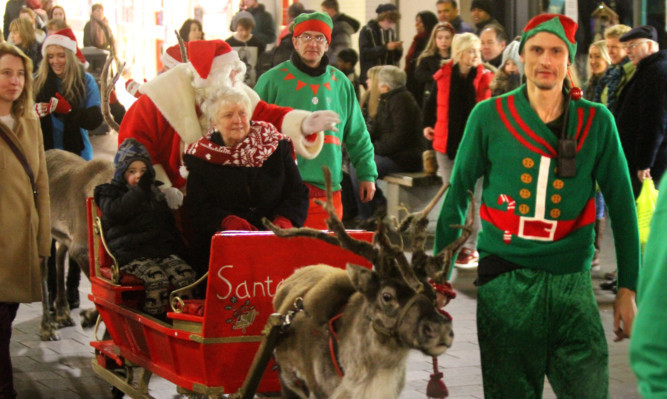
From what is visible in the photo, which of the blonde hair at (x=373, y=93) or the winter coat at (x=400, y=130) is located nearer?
the winter coat at (x=400, y=130)

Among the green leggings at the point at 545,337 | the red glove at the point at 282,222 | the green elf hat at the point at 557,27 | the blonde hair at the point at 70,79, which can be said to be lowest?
the green leggings at the point at 545,337

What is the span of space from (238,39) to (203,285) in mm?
9935

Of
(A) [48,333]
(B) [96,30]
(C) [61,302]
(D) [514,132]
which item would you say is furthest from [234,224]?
(B) [96,30]

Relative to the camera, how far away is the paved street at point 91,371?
6156 mm

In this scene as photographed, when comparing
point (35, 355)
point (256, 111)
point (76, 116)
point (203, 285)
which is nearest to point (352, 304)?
point (203, 285)

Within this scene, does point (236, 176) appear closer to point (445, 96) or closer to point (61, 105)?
point (61, 105)

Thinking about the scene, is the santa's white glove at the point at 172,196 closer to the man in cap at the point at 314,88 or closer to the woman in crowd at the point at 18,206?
the woman in crowd at the point at 18,206

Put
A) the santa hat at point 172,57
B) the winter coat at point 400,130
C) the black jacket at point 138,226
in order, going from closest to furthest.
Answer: the black jacket at point 138,226 < the santa hat at point 172,57 < the winter coat at point 400,130

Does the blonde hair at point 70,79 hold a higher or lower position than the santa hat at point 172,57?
lower

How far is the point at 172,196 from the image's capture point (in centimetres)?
571

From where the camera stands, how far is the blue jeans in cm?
1133

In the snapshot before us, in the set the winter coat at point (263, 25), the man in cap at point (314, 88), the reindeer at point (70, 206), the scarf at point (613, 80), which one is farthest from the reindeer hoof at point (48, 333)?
the winter coat at point (263, 25)

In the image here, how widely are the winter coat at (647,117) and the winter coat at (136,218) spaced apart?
14.5 ft

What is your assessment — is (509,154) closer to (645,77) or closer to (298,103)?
(298,103)
